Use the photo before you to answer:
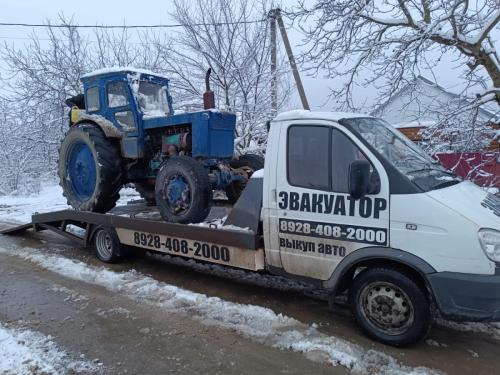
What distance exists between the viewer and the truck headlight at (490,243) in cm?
347

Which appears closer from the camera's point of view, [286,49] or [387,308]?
[387,308]

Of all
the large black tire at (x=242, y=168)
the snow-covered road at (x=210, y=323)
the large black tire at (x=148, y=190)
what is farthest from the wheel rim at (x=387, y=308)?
the large black tire at (x=148, y=190)

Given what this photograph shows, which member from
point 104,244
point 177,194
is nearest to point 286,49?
point 177,194

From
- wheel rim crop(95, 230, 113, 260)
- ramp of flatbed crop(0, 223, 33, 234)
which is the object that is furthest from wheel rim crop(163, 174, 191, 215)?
ramp of flatbed crop(0, 223, 33, 234)

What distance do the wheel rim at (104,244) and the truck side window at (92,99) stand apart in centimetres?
219

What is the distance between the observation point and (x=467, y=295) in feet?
11.5

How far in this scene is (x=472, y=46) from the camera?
7609mm

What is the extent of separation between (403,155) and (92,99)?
18.1 feet

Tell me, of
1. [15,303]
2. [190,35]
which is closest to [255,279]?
[15,303]

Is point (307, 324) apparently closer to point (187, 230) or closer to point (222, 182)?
point (187, 230)

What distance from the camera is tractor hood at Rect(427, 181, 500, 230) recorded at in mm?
3568

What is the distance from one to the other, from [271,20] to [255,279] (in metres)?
10.4

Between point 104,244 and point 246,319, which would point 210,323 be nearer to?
point 246,319

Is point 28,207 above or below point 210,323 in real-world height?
above
